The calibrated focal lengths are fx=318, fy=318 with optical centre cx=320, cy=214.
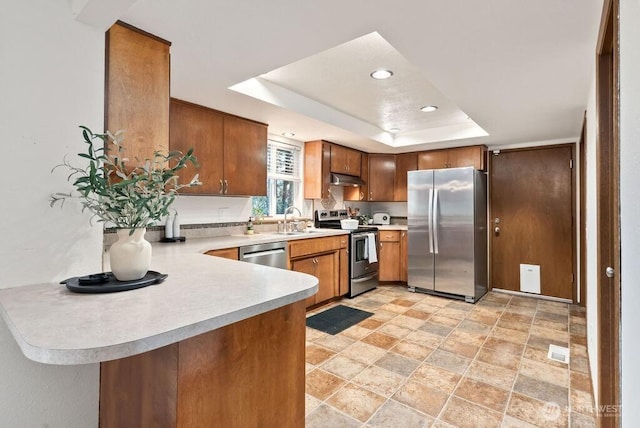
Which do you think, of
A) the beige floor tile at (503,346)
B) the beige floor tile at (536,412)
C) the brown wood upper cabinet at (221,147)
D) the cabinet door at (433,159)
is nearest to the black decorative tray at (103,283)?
the brown wood upper cabinet at (221,147)

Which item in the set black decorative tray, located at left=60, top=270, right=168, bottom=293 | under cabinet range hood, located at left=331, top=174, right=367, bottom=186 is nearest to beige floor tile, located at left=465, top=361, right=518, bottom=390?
black decorative tray, located at left=60, top=270, right=168, bottom=293

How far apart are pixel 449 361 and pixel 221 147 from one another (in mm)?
2668

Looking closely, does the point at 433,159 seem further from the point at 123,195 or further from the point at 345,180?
the point at 123,195

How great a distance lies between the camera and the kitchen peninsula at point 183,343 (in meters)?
0.74

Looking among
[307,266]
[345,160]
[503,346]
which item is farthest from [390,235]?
[503,346]

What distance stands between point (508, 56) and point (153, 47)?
6.63ft

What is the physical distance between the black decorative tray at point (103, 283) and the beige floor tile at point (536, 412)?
6.82 feet

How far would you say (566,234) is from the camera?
410 cm

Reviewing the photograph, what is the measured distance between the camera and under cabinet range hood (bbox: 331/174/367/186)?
440 centimetres

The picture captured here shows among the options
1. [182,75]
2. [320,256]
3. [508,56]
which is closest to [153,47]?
[182,75]

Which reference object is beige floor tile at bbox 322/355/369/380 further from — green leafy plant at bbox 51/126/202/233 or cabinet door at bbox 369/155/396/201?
cabinet door at bbox 369/155/396/201

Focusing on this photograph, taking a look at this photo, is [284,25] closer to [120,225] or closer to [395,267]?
[120,225]

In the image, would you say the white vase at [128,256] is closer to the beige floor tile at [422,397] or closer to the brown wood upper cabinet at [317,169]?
the beige floor tile at [422,397]

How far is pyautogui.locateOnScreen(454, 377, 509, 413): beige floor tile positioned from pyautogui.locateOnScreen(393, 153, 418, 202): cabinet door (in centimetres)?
330
